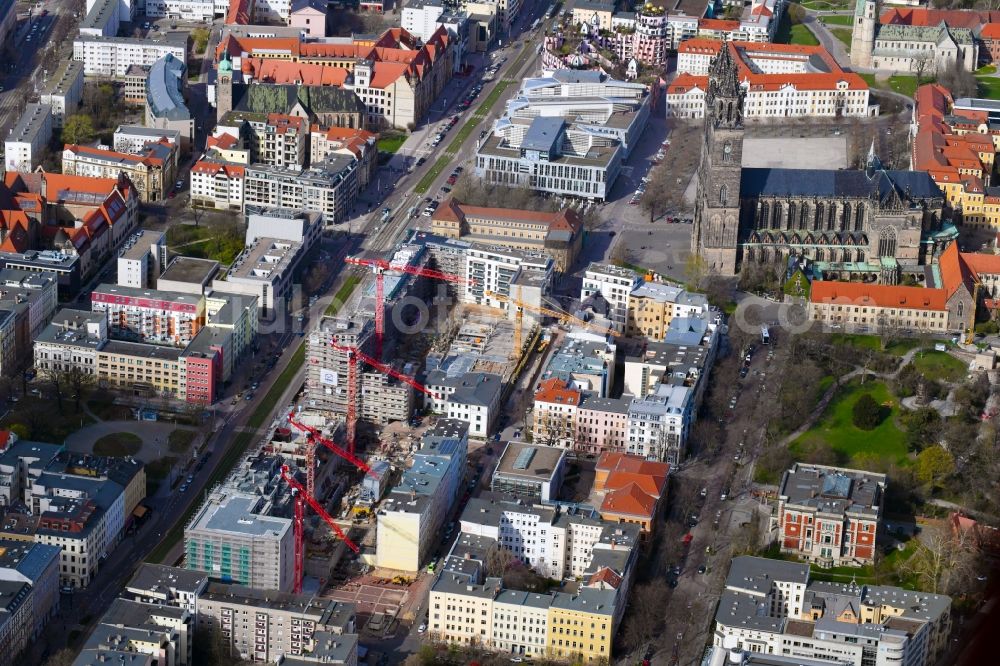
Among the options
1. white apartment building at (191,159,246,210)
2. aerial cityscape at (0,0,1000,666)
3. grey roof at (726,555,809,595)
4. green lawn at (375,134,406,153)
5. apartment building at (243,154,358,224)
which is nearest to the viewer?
aerial cityscape at (0,0,1000,666)

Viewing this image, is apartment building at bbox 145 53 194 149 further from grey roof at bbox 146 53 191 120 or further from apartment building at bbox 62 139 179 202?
apartment building at bbox 62 139 179 202

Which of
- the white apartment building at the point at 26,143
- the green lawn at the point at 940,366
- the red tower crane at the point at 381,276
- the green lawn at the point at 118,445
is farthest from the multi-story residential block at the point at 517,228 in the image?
the white apartment building at the point at 26,143

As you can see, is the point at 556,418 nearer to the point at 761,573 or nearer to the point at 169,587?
the point at 761,573

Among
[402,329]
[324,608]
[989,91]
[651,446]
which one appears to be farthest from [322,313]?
[989,91]

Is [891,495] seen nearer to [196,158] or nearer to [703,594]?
[703,594]

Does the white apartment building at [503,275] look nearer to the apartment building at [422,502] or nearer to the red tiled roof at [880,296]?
the red tiled roof at [880,296]

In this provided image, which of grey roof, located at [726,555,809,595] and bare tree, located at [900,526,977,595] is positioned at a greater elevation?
bare tree, located at [900,526,977,595]

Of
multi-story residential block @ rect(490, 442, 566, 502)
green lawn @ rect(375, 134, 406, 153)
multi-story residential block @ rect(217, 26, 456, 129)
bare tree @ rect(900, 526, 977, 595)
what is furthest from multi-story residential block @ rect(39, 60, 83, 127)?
bare tree @ rect(900, 526, 977, 595)

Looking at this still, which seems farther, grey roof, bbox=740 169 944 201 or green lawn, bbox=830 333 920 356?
grey roof, bbox=740 169 944 201
